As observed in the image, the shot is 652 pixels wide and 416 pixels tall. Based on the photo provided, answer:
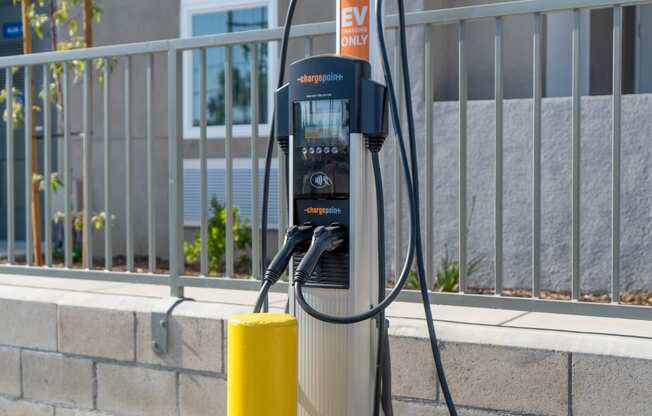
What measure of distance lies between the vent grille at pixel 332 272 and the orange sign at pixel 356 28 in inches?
28.5

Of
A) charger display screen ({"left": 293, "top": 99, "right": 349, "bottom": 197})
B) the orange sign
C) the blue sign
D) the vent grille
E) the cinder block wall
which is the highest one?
the blue sign

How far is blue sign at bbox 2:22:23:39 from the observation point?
10.8m

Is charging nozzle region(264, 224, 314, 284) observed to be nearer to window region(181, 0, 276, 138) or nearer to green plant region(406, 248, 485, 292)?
green plant region(406, 248, 485, 292)

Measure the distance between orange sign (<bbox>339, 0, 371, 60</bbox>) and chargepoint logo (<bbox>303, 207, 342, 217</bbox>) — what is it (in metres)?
0.56

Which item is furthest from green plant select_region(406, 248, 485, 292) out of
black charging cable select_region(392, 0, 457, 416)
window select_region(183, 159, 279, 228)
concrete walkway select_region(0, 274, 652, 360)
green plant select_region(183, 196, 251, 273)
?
window select_region(183, 159, 279, 228)

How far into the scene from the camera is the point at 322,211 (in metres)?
3.02

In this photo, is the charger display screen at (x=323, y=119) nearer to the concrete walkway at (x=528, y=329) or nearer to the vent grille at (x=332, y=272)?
the vent grille at (x=332, y=272)

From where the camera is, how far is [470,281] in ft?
19.3

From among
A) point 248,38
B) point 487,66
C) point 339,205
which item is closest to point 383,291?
point 339,205

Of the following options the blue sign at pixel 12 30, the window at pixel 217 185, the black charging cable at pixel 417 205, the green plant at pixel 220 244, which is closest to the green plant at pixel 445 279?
the black charging cable at pixel 417 205

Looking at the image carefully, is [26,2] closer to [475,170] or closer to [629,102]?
[475,170]

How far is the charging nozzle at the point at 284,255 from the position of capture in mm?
2896

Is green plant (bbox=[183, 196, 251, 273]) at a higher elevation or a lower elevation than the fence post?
lower

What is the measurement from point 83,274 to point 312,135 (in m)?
2.07
